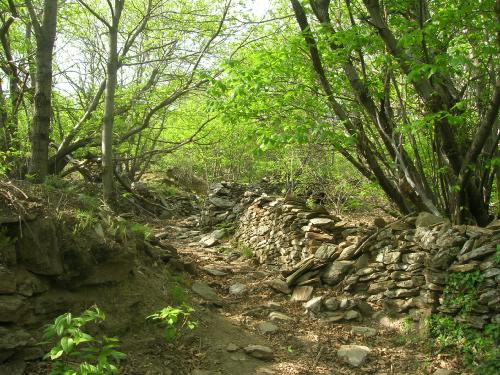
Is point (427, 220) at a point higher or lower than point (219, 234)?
higher

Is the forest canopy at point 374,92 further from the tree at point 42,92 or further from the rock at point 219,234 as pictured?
the rock at point 219,234

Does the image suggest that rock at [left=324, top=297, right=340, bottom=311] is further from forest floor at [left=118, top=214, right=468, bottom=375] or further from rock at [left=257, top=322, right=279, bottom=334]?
rock at [left=257, top=322, right=279, bottom=334]

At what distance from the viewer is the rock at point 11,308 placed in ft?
10.7

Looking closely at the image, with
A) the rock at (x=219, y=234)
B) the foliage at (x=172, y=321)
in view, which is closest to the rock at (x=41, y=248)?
the foliage at (x=172, y=321)

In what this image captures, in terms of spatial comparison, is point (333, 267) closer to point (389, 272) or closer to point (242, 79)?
point (389, 272)

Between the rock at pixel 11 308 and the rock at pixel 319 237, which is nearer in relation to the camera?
the rock at pixel 11 308

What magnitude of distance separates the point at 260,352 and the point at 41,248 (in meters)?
2.52

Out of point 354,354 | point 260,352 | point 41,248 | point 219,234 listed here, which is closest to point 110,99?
point 219,234

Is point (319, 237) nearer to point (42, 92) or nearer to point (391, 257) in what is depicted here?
point (391, 257)

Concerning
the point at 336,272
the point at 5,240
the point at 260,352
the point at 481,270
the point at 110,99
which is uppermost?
the point at 110,99

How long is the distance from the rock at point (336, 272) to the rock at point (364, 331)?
102 cm

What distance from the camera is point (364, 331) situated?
507 cm

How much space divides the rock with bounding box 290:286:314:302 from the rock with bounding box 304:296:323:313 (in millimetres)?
201

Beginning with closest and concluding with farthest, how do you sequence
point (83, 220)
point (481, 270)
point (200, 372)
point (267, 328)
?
point (200, 372), point (83, 220), point (481, 270), point (267, 328)
